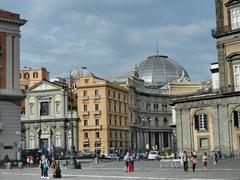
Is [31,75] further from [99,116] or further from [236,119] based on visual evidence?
[236,119]

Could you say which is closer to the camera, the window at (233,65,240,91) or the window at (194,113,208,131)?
the window at (233,65,240,91)

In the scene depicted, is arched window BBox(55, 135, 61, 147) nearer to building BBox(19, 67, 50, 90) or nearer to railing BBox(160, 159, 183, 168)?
building BBox(19, 67, 50, 90)

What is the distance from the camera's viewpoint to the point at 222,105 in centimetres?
6481

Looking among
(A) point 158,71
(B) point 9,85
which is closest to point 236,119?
(B) point 9,85

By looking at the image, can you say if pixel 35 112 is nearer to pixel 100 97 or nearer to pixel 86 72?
pixel 100 97

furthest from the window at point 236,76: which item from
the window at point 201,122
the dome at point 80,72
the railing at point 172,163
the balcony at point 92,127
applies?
the dome at point 80,72

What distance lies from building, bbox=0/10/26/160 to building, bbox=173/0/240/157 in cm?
2384

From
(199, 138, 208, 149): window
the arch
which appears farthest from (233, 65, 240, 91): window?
(199, 138, 208, 149): window

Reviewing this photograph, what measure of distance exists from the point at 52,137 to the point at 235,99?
2198 inches

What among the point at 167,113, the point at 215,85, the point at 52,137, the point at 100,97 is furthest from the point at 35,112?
the point at 215,85

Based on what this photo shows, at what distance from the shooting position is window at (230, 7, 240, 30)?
209 feet

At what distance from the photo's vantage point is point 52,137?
109688 mm

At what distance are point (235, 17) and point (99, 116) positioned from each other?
5026cm

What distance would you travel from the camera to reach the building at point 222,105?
63.6 meters
